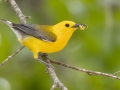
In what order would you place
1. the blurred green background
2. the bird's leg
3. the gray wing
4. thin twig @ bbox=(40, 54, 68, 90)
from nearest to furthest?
thin twig @ bbox=(40, 54, 68, 90)
the blurred green background
the bird's leg
the gray wing

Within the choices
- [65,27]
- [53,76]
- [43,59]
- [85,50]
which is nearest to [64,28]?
[65,27]

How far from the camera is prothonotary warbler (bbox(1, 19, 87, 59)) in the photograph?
8.13ft

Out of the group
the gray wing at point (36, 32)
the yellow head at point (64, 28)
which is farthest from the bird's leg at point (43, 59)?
the yellow head at point (64, 28)

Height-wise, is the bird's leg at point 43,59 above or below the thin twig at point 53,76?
above

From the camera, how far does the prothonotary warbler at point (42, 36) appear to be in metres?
2.48

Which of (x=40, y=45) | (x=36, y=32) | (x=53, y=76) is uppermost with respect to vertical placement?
(x=36, y=32)

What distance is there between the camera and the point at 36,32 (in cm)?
260

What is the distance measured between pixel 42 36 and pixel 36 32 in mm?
64

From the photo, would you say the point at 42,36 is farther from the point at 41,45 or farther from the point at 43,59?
the point at 43,59

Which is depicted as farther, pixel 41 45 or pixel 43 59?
pixel 41 45

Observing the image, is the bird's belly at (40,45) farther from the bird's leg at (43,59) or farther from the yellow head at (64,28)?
the yellow head at (64,28)

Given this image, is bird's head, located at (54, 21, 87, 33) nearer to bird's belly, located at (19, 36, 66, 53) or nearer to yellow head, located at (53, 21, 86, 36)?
Answer: yellow head, located at (53, 21, 86, 36)

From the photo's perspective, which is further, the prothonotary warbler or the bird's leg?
the prothonotary warbler

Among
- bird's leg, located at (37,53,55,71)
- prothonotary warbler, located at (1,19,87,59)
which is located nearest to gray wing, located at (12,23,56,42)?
prothonotary warbler, located at (1,19,87,59)
